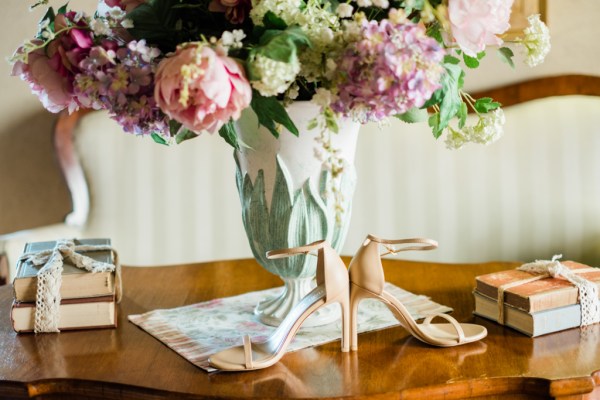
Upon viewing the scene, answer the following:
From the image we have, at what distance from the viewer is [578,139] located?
7.75 ft

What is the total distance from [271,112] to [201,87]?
157 mm

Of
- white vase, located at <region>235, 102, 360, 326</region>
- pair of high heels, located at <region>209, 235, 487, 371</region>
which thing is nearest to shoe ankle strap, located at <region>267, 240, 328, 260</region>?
pair of high heels, located at <region>209, 235, 487, 371</region>

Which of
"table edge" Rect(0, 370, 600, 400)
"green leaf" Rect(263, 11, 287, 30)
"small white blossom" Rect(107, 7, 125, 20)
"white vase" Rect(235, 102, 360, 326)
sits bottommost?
"table edge" Rect(0, 370, 600, 400)

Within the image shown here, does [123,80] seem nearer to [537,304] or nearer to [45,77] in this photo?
[45,77]

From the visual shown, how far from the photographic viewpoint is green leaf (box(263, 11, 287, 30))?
102cm

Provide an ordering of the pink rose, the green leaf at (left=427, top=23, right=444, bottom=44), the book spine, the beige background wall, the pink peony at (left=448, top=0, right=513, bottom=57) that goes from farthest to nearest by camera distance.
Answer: the beige background wall < the book spine < the green leaf at (left=427, top=23, right=444, bottom=44) < the pink peony at (left=448, top=0, right=513, bottom=57) < the pink rose

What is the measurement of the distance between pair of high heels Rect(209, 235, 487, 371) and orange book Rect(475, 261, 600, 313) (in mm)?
131

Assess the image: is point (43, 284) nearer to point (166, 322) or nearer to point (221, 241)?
point (166, 322)

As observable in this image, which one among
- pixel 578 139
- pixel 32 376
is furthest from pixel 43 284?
pixel 578 139

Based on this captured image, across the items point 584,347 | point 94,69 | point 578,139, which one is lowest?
point 584,347

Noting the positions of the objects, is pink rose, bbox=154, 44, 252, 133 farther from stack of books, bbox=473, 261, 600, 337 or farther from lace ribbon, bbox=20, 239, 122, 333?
stack of books, bbox=473, 261, 600, 337

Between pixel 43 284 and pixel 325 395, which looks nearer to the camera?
pixel 325 395

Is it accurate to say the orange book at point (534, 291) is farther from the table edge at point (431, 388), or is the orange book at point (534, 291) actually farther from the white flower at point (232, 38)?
the white flower at point (232, 38)

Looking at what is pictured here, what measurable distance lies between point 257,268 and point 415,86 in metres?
0.89
